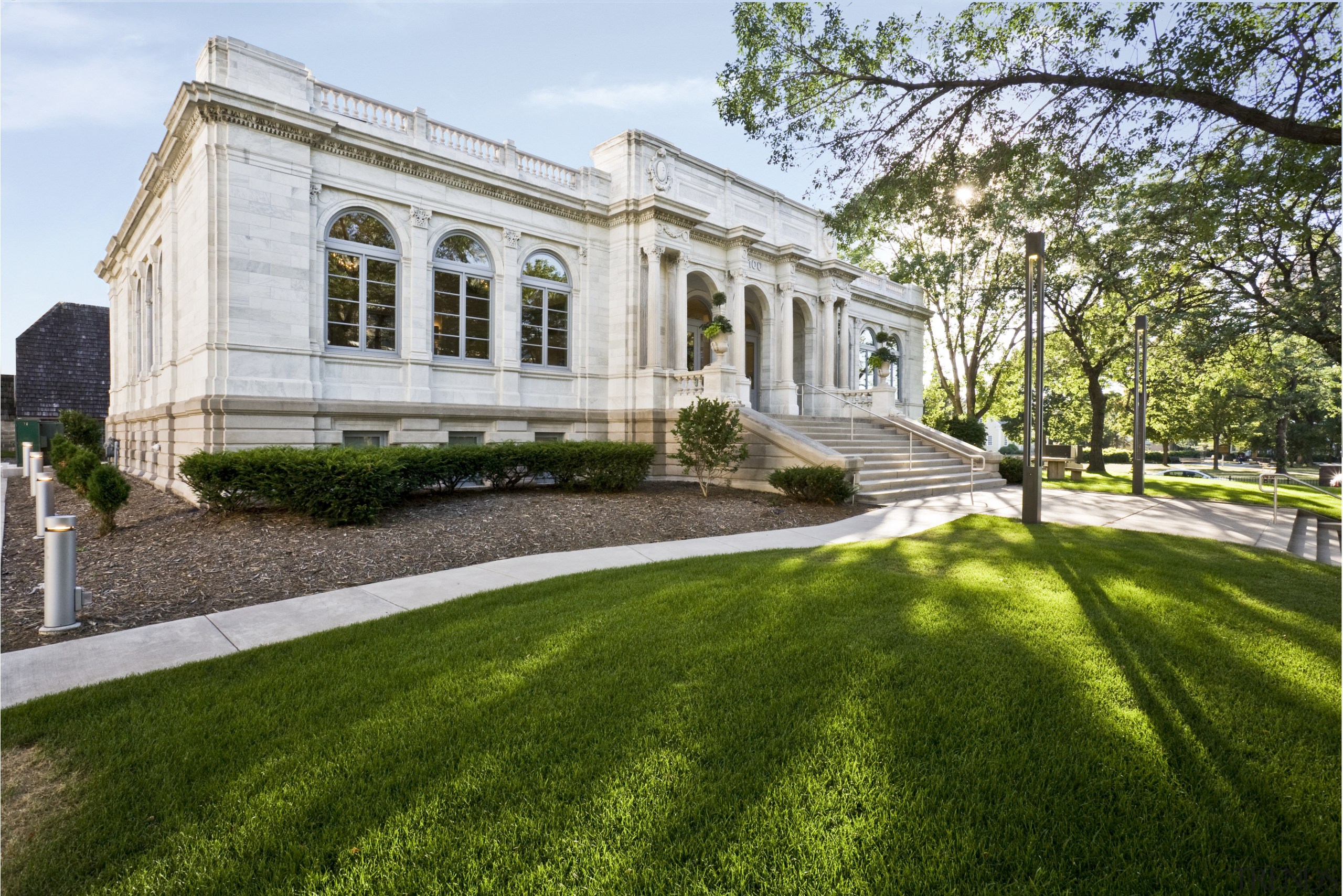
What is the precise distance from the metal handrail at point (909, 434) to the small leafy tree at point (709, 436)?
18.1 ft

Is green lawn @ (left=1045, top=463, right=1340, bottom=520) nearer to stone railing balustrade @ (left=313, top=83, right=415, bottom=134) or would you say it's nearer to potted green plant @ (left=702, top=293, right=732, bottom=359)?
potted green plant @ (left=702, top=293, right=732, bottom=359)

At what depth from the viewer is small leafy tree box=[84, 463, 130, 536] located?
8688 millimetres

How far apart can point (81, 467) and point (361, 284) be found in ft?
20.5

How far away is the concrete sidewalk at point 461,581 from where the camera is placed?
433cm

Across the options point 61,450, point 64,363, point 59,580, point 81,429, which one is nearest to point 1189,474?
point 59,580

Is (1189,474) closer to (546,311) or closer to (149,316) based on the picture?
(546,311)

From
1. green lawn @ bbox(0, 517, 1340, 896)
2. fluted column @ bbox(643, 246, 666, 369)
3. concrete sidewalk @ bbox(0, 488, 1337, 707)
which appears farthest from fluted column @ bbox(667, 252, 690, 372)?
green lawn @ bbox(0, 517, 1340, 896)

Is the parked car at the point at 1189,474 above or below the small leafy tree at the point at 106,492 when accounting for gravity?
below

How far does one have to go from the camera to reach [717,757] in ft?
9.62

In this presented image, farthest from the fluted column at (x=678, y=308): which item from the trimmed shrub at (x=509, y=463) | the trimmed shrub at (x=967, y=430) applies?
the trimmed shrub at (x=967, y=430)

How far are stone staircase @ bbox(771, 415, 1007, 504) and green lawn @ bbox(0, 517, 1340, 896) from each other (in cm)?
923

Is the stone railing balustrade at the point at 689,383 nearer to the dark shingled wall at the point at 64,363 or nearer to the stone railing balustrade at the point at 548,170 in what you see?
the stone railing balustrade at the point at 548,170

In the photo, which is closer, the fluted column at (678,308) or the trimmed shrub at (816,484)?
the trimmed shrub at (816,484)

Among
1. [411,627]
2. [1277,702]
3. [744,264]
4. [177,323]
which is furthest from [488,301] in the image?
[1277,702]
